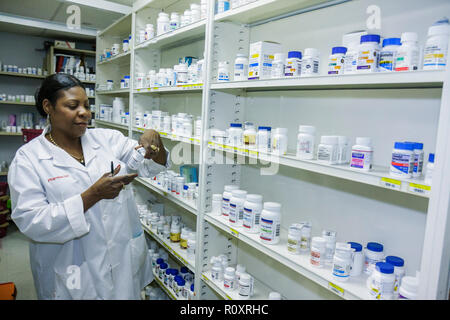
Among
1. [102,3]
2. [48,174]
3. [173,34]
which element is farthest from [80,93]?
[102,3]

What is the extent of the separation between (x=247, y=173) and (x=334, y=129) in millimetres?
804

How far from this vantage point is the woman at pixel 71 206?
159 centimetres

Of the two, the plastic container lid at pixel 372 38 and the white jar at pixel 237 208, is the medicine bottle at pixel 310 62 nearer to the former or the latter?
the plastic container lid at pixel 372 38

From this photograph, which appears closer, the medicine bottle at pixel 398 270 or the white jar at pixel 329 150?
the medicine bottle at pixel 398 270

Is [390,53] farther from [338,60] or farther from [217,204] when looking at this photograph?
Answer: [217,204]

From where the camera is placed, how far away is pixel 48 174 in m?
1.70

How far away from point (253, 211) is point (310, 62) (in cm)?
82

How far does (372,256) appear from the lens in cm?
141

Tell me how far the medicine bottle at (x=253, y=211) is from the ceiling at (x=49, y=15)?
333cm

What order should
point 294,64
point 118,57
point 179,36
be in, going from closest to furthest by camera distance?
point 294,64, point 179,36, point 118,57

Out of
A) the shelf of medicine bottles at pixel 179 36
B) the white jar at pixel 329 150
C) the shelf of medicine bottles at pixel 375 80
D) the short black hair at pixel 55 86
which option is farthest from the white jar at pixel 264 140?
the short black hair at pixel 55 86

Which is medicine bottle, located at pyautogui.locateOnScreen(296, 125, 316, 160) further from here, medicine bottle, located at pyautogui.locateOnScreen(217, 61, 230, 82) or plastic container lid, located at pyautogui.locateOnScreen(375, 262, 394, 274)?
medicine bottle, located at pyautogui.locateOnScreen(217, 61, 230, 82)

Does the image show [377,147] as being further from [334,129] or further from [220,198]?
[220,198]

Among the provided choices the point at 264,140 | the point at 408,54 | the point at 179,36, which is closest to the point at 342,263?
the point at 264,140
